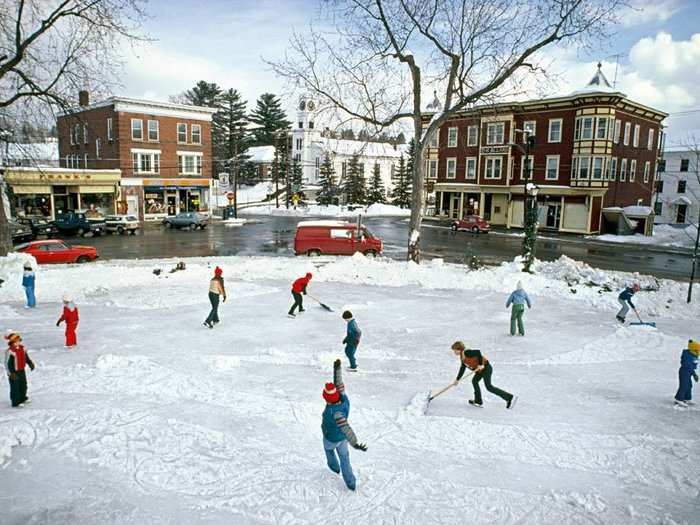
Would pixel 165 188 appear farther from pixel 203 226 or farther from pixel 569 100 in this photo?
pixel 569 100

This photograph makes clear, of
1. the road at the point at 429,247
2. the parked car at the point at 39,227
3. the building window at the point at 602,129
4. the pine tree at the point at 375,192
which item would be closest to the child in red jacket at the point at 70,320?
the road at the point at 429,247

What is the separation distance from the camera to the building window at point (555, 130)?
45.5 m

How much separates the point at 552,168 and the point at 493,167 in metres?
→ 6.21

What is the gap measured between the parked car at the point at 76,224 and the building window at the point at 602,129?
139ft

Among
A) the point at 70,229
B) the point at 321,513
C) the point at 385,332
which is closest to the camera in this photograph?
the point at 321,513

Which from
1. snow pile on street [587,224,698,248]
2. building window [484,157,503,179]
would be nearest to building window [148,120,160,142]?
building window [484,157,503,179]

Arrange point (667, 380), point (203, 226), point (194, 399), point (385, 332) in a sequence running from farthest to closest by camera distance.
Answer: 1. point (203, 226)
2. point (385, 332)
3. point (667, 380)
4. point (194, 399)

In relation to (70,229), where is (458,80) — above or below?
above

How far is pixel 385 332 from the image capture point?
1350 cm

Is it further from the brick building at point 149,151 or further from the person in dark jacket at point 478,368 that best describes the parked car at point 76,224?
the person in dark jacket at point 478,368

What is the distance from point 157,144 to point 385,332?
43.8m

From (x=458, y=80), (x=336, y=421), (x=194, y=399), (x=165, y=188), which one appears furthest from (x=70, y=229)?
(x=336, y=421)

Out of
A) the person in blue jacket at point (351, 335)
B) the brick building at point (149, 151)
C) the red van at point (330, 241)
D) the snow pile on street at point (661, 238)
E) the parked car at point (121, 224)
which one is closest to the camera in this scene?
the person in blue jacket at point (351, 335)

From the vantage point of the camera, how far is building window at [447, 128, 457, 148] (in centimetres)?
5312
